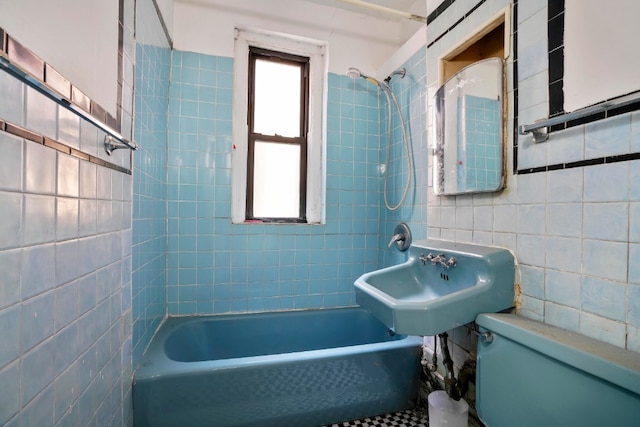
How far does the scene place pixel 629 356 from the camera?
2.34 ft

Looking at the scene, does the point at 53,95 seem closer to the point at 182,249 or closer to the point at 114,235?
the point at 114,235

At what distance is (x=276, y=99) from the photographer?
2.14 metres

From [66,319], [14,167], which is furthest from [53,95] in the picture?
[66,319]

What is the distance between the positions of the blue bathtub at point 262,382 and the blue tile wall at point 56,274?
0.77 ft

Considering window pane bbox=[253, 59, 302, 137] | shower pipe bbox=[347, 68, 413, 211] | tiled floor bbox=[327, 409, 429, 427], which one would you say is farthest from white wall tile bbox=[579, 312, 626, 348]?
window pane bbox=[253, 59, 302, 137]

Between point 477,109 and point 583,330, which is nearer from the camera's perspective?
point 583,330

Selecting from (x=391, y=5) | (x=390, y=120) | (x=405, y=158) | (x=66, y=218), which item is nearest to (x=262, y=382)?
(x=66, y=218)

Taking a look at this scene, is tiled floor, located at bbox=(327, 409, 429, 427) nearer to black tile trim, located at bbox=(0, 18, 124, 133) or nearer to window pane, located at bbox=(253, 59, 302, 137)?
black tile trim, located at bbox=(0, 18, 124, 133)

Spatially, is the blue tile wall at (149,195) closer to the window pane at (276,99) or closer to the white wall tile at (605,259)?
the window pane at (276,99)

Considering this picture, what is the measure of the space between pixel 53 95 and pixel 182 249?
1419 mm

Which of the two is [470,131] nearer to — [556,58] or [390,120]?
[556,58]

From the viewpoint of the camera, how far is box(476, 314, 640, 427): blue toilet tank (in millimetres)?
671

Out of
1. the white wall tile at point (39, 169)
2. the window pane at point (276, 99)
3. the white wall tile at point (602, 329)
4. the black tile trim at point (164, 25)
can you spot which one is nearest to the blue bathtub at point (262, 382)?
the white wall tile at point (602, 329)

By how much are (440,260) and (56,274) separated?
1293mm
